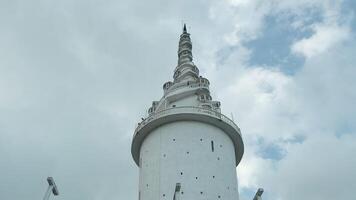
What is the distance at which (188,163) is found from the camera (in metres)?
35.4

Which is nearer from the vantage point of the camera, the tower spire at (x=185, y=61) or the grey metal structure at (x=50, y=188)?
the grey metal structure at (x=50, y=188)

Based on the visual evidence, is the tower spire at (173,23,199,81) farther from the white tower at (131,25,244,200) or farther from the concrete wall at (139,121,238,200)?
the concrete wall at (139,121,238,200)

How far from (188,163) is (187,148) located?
4.69 feet

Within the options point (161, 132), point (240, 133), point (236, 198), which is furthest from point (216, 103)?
point (236, 198)

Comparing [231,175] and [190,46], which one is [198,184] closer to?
[231,175]

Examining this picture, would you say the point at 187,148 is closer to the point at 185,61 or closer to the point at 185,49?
the point at 185,61

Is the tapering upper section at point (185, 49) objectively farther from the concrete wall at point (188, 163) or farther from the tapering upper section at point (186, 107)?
the concrete wall at point (188, 163)

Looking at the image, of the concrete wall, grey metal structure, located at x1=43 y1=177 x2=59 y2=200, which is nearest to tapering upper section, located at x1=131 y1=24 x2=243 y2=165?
the concrete wall

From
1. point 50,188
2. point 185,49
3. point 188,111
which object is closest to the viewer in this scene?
point 50,188

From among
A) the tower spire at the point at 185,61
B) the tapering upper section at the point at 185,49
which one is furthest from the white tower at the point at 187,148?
the tapering upper section at the point at 185,49

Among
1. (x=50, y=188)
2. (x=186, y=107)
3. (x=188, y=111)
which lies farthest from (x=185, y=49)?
(x=50, y=188)

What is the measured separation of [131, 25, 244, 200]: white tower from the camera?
113 ft

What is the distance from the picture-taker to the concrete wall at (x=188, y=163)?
34375mm

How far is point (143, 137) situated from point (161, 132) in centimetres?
239
